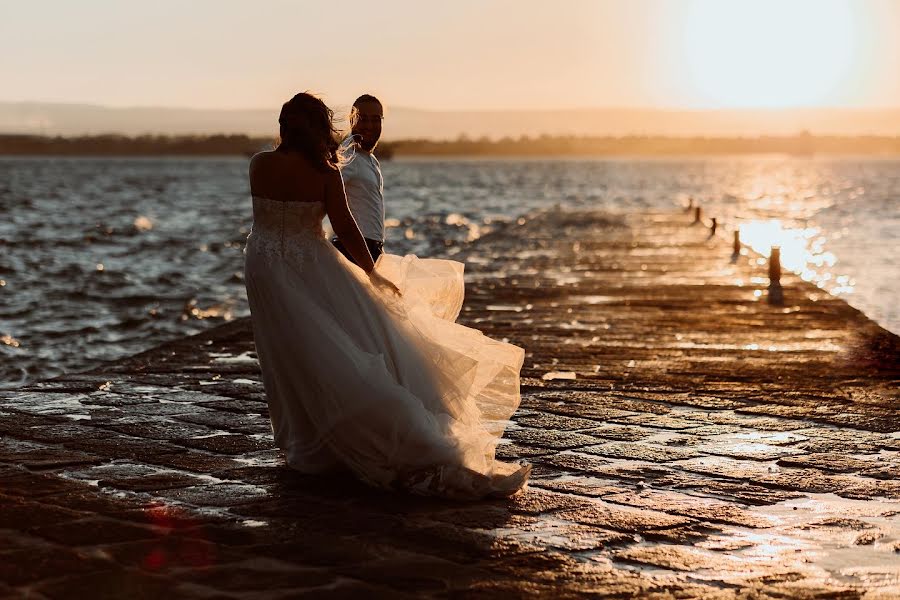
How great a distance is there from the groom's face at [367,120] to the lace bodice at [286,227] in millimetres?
1663

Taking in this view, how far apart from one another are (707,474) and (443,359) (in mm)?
1414

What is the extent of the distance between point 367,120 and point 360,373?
2.24 metres

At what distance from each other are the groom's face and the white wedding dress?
5.35ft

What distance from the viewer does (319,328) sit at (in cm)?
539

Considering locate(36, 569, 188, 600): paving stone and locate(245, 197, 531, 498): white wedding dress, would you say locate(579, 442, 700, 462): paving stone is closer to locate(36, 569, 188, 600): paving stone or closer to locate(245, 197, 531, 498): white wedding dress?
locate(245, 197, 531, 498): white wedding dress

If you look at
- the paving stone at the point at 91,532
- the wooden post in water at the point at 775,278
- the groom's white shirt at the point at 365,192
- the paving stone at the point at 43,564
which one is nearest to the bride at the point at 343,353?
the paving stone at the point at 91,532

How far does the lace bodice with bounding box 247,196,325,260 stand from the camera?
17.9ft

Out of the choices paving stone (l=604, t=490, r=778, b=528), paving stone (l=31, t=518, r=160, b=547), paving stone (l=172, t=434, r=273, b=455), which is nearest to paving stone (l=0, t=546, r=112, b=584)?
paving stone (l=31, t=518, r=160, b=547)

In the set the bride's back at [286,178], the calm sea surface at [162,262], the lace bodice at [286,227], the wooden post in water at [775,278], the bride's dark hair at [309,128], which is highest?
the bride's dark hair at [309,128]

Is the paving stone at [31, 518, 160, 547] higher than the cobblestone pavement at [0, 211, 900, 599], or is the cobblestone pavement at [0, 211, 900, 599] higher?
the paving stone at [31, 518, 160, 547]

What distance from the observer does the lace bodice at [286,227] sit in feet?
17.9

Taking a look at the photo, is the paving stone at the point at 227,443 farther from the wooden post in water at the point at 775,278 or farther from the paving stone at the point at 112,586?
the wooden post in water at the point at 775,278

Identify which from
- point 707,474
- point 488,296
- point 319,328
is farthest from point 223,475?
point 488,296

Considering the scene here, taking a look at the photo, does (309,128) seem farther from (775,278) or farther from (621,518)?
(775,278)
